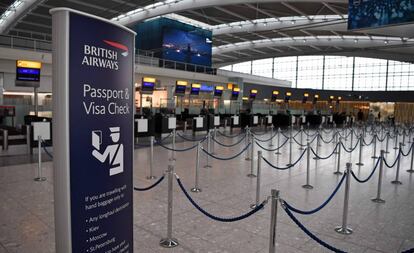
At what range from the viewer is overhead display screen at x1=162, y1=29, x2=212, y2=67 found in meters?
30.5

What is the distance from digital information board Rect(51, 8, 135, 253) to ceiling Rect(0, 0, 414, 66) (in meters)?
20.5

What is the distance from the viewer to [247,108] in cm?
2698

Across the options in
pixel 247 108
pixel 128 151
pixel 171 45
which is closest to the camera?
pixel 128 151

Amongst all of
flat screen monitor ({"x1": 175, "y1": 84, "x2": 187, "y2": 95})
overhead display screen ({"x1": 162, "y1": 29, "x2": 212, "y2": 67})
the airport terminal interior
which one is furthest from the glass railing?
flat screen monitor ({"x1": 175, "y1": 84, "x2": 187, "y2": 95})

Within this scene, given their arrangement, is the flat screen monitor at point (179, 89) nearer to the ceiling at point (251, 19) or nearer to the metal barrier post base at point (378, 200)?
the ceiling at point (251, 19)

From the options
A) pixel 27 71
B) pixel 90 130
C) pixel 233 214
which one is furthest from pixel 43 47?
pixel 90 130

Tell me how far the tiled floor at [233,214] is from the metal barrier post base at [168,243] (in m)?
0.08

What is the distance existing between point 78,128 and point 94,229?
2.58ft

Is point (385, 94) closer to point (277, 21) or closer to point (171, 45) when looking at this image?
point (277, 21)

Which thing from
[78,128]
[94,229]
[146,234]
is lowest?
[146,234]

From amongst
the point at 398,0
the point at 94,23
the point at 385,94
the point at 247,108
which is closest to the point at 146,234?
the point at 94,23

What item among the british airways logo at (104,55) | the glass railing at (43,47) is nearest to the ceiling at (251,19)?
the glass railing at (43,47)

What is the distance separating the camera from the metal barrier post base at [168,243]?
4.01m

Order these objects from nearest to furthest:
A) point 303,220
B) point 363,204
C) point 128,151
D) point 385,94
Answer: point 128,151 → point 303,220 → point 363,204 → point 385,94
